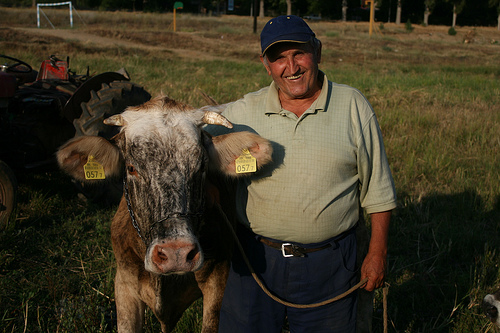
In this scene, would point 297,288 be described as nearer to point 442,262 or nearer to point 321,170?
point 321,170

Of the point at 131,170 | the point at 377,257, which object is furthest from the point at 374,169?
the point at 131,170

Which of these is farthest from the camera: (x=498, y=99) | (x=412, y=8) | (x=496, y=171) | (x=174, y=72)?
(x=412, y=8)

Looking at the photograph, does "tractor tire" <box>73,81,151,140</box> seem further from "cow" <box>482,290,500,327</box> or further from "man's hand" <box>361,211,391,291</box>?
"cow" <box>482,290,500,327</box>

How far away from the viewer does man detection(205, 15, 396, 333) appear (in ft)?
8.52

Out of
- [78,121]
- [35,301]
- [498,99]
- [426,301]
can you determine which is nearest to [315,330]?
[426,301]

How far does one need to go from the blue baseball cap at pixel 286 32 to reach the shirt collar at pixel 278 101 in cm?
25

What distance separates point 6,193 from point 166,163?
3.14 metres

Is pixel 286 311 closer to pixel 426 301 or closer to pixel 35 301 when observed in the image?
pixel 426 301

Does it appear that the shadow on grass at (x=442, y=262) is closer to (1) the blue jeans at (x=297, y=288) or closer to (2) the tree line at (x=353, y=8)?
(1) the blue jeans at (x=297, y=288)

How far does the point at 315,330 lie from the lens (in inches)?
109

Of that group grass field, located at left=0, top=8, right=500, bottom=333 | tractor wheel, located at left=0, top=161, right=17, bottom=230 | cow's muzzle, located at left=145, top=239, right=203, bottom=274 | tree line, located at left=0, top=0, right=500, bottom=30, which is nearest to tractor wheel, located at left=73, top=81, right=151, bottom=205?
grass field, located at left=0, top=8, right=500, bottom=333

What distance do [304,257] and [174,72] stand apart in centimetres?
1336

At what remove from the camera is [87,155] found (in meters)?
2.84

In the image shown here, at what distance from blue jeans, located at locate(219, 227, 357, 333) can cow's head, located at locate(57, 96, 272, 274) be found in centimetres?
48
